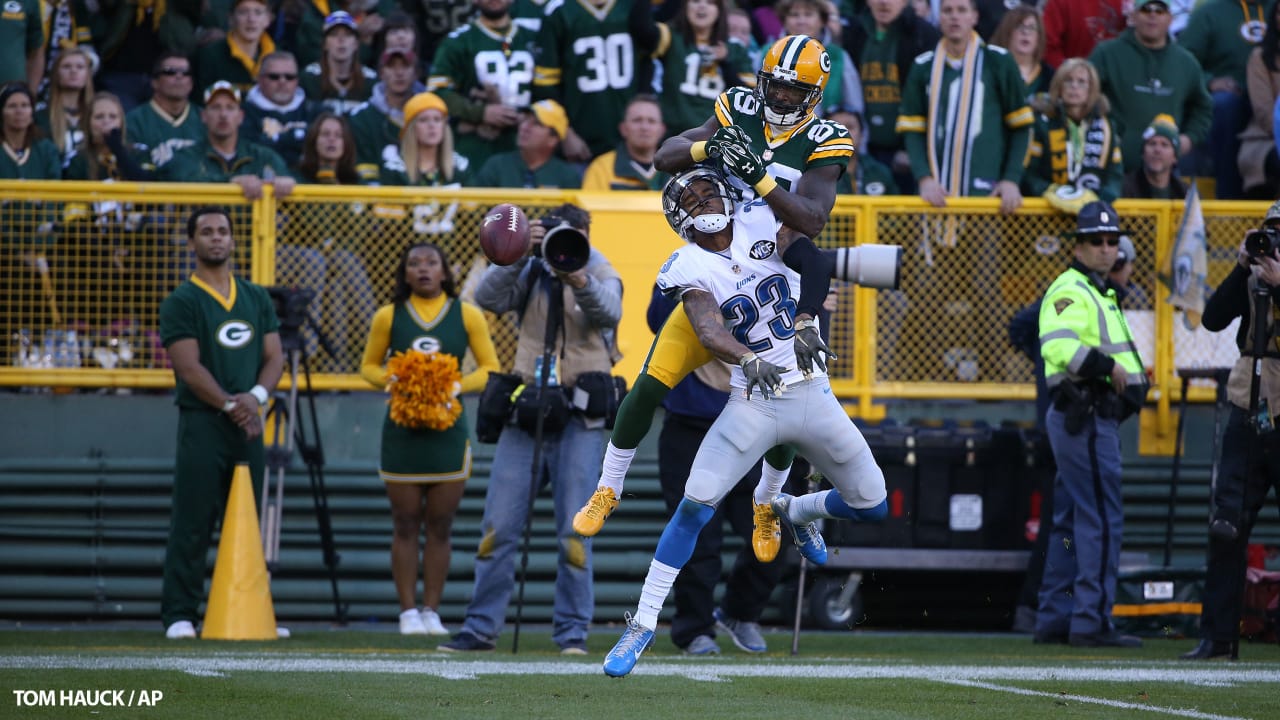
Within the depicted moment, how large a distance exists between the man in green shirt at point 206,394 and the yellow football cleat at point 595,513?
353 cm

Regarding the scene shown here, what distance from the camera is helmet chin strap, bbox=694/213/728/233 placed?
7383 millimetres

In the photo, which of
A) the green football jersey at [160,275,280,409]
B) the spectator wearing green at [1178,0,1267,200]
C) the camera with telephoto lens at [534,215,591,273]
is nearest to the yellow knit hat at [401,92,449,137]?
the green football jersey at [160,275,280,409]

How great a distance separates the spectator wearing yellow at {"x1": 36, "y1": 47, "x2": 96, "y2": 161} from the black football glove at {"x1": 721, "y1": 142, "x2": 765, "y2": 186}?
274 inches

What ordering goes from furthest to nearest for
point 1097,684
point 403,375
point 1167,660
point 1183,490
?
1. point 1183,490
2. point 403,375
3. point 1167,660
4. point 1097,684

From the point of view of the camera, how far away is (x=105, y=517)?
11977 mm

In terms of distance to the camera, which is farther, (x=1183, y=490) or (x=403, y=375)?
(x=1183, y=490)

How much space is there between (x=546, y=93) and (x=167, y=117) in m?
2.74

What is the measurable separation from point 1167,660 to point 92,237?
7165 mm

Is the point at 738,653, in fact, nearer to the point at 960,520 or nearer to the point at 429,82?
the point at 960,520

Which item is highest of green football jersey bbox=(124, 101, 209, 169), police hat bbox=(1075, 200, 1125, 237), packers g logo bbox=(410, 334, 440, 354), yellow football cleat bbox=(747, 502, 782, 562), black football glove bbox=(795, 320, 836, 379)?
green football jersey bbox=(124, 101, 209, 169)

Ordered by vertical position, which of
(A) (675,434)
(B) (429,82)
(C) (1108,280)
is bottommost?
(A) (675,434)

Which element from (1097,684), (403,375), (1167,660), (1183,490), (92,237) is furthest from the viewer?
(1183,490)

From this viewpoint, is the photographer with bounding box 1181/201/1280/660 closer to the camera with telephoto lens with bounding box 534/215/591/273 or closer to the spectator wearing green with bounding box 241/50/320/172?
the camera with telephoto lens with bounding box 534/215/591/273

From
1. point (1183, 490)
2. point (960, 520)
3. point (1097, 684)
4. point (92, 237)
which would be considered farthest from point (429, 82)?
point (1097, 684)
